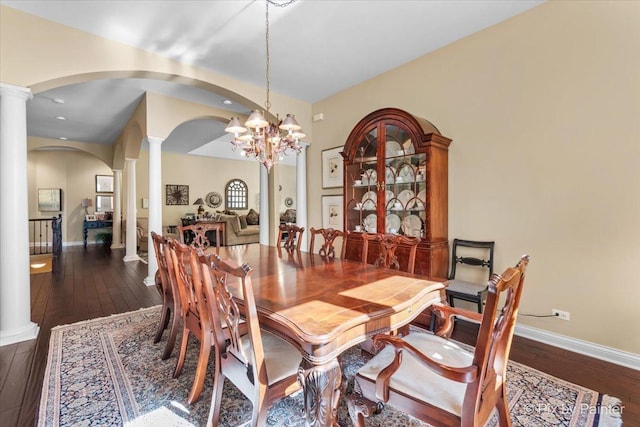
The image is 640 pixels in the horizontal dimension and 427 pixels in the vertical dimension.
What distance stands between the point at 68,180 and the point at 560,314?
11.8 m

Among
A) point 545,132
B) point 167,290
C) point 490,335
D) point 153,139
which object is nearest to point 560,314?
point 545,132

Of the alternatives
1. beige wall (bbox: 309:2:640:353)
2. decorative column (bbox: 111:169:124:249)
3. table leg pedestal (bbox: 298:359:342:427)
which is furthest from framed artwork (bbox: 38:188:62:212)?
table leg pedestal (bbox: 298:359:342:427)

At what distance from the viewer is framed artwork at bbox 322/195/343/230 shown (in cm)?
425

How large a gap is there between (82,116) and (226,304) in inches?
255

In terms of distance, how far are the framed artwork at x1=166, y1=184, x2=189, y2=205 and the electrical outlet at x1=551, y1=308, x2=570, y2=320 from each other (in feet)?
31.6

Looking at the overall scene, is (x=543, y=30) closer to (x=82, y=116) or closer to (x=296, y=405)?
(x=296, y=405)

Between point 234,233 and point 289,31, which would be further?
point 234,233

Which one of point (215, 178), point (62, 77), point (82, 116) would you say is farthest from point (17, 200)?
point (215, 178)

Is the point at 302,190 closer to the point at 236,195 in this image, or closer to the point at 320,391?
the point at 320,391

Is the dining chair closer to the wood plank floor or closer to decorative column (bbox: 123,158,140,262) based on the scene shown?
the wood plank floor

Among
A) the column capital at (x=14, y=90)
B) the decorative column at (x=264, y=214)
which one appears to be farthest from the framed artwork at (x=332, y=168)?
the column capital at (x=14, y=90)

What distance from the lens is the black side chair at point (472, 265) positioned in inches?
101

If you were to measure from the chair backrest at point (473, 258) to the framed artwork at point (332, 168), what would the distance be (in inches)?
73.4

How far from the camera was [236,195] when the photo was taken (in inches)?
423
